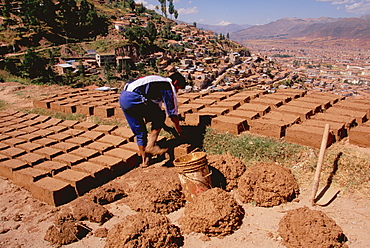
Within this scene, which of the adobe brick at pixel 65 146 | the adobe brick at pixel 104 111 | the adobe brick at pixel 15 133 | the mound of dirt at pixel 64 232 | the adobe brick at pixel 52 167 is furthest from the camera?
the adobe brick at pixel 104 111

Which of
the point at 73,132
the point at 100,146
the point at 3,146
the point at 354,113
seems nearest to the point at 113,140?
the point at 100,146

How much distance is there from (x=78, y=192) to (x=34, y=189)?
610 mm

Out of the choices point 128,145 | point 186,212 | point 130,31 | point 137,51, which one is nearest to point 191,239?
point 186,212

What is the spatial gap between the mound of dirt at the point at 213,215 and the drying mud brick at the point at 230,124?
198 cm

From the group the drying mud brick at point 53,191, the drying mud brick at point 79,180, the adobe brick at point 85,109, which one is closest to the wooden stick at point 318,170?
the drying mud brick at point 79,180

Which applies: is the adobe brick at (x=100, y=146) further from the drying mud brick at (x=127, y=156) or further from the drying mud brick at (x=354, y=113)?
the drying mud brick at (x=354, y=113)

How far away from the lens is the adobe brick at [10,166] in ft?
13.6

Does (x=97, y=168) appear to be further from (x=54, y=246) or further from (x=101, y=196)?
(x=54, y=246)

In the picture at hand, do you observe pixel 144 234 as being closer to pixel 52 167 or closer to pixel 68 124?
pixel 52 167

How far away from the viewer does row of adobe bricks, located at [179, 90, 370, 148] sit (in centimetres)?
436

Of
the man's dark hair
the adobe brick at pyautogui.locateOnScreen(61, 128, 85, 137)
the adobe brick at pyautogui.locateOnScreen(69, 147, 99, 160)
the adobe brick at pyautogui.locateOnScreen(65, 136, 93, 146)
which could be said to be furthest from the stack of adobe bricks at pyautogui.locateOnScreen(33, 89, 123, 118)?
the man's dark hair

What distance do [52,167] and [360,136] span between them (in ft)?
15.3

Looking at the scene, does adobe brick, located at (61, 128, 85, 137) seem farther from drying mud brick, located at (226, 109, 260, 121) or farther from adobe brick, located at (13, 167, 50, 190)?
drying mud brick, located at (226, 109, 260, 121)

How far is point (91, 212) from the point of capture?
316cm
